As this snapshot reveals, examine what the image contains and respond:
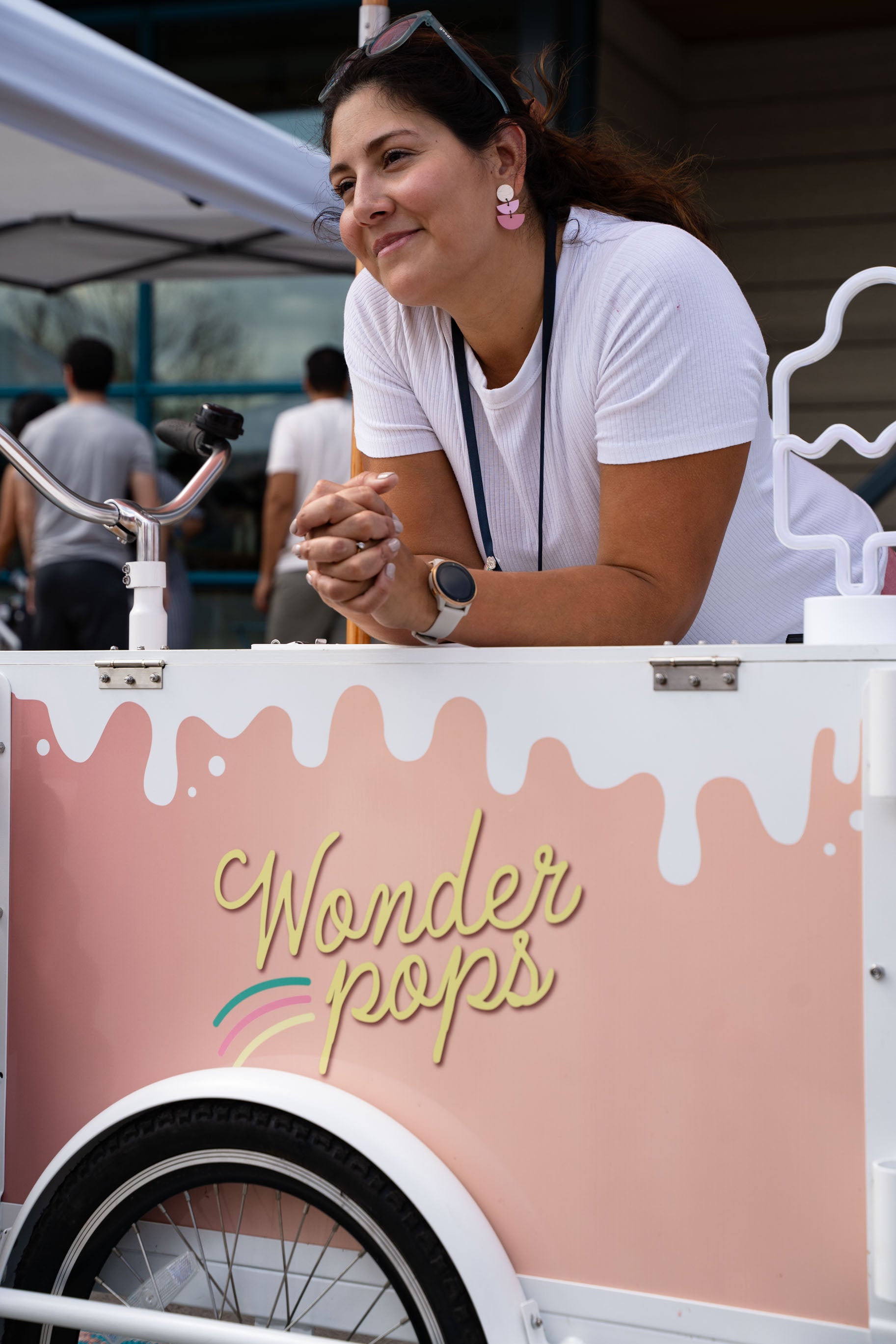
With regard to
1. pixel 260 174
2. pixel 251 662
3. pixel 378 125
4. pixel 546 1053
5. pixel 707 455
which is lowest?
pixel 546 1053

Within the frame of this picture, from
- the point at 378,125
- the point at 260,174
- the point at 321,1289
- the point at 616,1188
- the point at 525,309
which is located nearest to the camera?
the point at 616,1188

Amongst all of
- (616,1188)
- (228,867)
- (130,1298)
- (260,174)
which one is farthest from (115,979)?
(260,174)

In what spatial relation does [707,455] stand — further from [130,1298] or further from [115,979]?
[130,1298]

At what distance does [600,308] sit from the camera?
54.1 inches

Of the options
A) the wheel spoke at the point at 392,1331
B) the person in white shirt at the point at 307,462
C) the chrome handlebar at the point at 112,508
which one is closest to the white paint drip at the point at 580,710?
the chrome handlebar at the point at 112,508

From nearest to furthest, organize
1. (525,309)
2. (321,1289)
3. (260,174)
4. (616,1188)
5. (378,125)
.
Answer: (616,1188)
(321,1289)
(378,125)
(525,309)
(260,174)

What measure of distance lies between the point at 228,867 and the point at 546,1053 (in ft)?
1.21

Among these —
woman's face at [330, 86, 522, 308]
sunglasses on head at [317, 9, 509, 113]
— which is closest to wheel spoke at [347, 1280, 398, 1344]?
woman's face at [330, 86, 522, 308]

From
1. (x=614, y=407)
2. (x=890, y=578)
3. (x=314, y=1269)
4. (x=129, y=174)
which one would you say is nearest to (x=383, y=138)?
(x=614, y=407)

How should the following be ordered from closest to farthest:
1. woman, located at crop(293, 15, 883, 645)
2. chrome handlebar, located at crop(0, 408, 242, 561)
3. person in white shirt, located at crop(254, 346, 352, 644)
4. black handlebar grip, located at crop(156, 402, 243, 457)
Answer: woman, located at crop(293, 15, 883, 645) < chrome handlebar, located at crop(0, 408, 242, 561) < black handlebar grip, located at crop(156, 402, 243, 457) < person in white shirt, located at crop(254, 346, 352, 644)

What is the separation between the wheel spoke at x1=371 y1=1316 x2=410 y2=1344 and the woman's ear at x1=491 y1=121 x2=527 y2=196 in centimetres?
121

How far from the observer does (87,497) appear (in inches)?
154

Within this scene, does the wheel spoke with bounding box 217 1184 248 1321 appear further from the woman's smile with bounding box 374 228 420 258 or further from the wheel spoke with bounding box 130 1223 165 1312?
the woman's smile with bounding box 374 228 420 258

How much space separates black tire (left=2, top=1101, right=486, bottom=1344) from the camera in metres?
1.13
